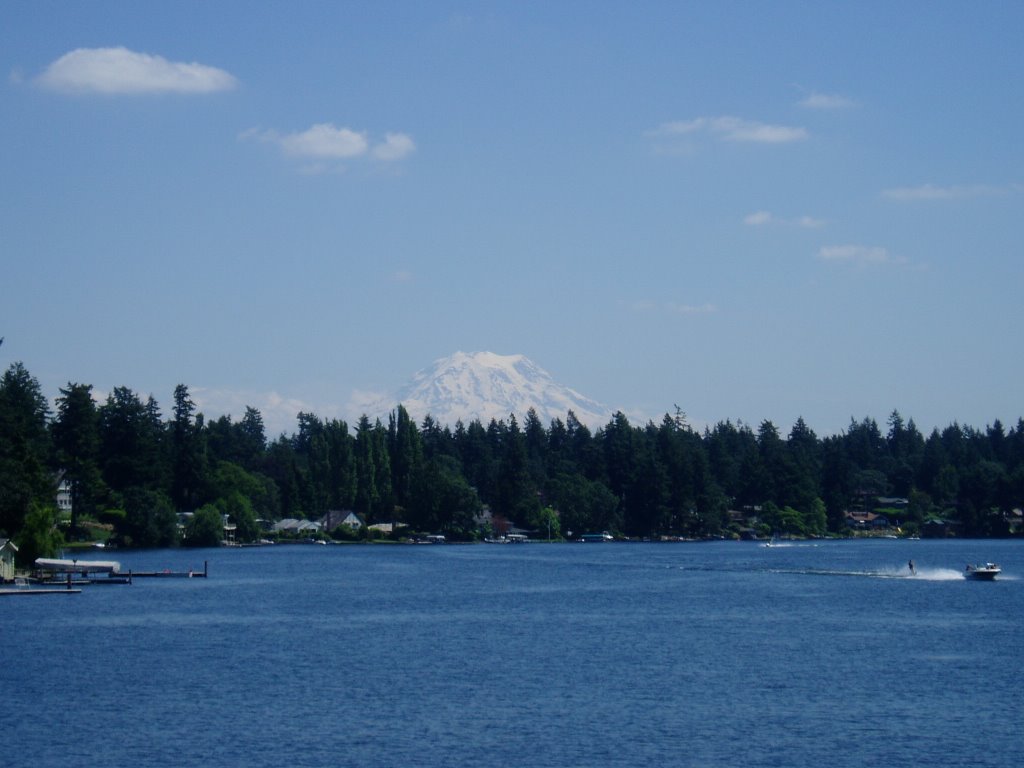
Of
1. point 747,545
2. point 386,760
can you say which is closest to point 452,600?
point 386,760

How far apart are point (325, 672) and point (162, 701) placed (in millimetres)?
7821

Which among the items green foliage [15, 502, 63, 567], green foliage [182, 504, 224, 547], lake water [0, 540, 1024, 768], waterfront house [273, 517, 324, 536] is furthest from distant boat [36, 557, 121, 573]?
waterfront house [273, 517, 324, 536]

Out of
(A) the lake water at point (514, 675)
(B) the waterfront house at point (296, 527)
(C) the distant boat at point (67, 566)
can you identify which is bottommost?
(A) the lake water at point (514, 675)

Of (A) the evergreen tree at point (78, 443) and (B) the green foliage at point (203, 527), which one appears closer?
(A) the evergreen tree at point (78, 443)

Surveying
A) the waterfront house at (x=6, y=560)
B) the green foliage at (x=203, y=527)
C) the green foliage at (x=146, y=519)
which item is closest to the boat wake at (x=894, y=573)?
the waterfront house at (x=6, y=560)

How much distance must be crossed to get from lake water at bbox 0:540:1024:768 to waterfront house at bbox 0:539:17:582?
502 cm

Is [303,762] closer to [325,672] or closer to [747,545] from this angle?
[325,672]

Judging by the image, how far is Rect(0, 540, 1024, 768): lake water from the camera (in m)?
35.8

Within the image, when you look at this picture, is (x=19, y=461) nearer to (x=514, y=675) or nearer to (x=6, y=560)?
(x=6, y=560)

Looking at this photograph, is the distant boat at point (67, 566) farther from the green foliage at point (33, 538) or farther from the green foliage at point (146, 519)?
the green foliage at point (146, 519)

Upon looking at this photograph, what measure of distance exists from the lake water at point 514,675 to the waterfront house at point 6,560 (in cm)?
502

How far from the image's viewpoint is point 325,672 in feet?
161

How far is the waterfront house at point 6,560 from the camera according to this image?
8238 centimetres

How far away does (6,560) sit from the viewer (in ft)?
275
